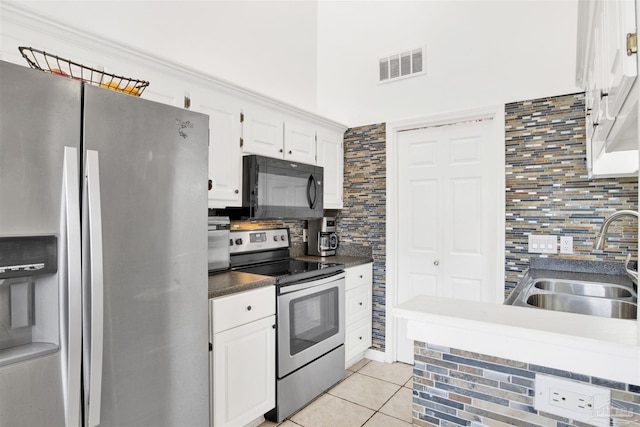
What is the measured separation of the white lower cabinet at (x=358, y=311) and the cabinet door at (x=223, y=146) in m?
1.18

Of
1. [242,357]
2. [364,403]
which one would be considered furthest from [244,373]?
[364,403]

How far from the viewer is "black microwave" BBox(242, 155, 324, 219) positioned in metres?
2.47

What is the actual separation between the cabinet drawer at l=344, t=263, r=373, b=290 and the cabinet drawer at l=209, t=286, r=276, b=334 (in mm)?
919

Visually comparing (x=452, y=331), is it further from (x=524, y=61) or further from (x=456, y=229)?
(x=524, y=61)

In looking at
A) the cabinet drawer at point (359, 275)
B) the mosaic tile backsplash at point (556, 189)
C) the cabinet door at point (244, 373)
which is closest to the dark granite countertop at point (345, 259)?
the cabinet drawer at point (359, 275)

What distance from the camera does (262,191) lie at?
8.33ft

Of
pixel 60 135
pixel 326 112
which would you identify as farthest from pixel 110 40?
pixel 326 112

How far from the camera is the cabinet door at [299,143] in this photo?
2825mm

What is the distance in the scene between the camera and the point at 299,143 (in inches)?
116

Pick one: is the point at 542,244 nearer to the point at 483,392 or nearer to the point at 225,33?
the point at 483,392

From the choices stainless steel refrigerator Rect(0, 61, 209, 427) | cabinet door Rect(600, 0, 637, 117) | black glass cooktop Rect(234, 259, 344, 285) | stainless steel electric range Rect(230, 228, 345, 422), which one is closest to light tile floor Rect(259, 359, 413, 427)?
stainless steel electric range Rect(230, 228, 345, 422)

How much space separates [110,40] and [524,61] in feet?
8.81

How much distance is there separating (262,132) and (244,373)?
1585 millimetres

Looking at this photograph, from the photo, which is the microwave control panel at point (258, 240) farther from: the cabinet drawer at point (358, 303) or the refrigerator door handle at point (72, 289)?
the refrigerator door handle at point (72, 289)
